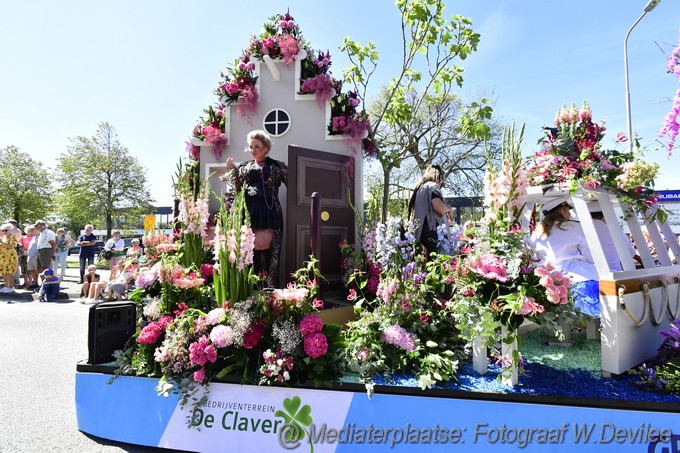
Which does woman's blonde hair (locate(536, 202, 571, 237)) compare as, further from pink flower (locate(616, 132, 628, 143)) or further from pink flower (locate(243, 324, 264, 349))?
pink flower (locate(243, 324, 264, 349))

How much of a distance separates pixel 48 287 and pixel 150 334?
8838mm

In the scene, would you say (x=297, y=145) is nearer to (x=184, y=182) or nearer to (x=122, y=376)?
(x=184, y=182)

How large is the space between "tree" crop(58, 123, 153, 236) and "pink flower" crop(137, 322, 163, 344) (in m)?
26.2

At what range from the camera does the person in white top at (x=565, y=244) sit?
328 centimetres

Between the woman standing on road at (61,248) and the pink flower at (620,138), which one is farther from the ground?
the pink flower at (620,138)

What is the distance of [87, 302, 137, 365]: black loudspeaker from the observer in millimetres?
3328

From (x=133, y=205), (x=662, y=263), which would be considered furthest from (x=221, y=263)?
(x=133, y=205)

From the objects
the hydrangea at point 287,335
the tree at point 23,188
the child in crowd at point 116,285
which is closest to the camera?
the hydrangea at point 287,335

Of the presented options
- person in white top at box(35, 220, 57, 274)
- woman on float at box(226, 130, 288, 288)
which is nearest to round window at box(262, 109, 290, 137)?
woman on float at box(226, 130, 288, 288)

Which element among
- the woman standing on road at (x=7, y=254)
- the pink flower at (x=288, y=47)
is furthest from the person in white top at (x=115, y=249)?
the pink flower at (x=288, y=47)

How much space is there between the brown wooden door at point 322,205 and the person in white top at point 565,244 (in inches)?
104

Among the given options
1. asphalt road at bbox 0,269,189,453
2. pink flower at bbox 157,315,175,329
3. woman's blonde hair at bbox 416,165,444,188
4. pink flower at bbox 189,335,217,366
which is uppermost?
woman's blonde hair at bbox 416,165,444,188

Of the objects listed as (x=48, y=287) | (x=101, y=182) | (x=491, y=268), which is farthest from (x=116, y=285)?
(x=101, y=182)

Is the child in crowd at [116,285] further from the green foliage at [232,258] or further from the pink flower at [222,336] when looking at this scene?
the pink flower at [222,336]
